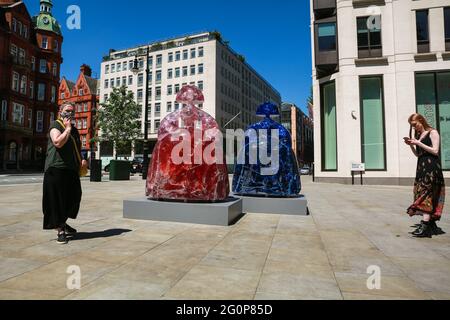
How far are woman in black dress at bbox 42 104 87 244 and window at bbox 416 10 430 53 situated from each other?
2110cm

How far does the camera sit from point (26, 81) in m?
36.5

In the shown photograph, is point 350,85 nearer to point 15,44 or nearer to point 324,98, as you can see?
point 324,98

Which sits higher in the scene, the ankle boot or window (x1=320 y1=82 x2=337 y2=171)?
window (x1=320 y1=82 x2=337 y2=171)

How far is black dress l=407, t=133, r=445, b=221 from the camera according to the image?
4863mm

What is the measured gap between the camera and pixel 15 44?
114 feet

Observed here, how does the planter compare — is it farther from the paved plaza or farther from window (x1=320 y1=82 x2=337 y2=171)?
the paved plaza

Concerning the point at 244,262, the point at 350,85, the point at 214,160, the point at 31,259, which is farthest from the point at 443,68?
the point at 31,259

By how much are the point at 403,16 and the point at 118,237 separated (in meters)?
21.6

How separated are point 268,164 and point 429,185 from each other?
11.0 feet

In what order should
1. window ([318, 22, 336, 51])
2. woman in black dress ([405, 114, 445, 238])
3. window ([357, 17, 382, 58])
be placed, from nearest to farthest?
woman in black dress ([405, 114, 445, 238]), window ([357, 17, 382, 58]), window ([318, 22, 336, 51])

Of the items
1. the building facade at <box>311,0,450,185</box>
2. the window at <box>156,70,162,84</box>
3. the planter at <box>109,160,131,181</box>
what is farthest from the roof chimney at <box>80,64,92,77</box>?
the building facade at <box>311,0,450,185</box>

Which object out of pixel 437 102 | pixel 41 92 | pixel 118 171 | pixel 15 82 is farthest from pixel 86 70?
pixel 437 102

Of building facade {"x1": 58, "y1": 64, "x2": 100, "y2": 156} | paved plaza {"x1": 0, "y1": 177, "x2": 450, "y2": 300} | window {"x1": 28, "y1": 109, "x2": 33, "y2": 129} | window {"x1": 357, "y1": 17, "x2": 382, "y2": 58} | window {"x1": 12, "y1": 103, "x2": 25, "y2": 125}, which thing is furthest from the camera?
building facade {"x1": 58, "y1": 64, "x2": 100, "y2": 156}

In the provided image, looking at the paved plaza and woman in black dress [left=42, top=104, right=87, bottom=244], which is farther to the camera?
woman in black dress [left=42, top=104, right=87, bottom=244]
